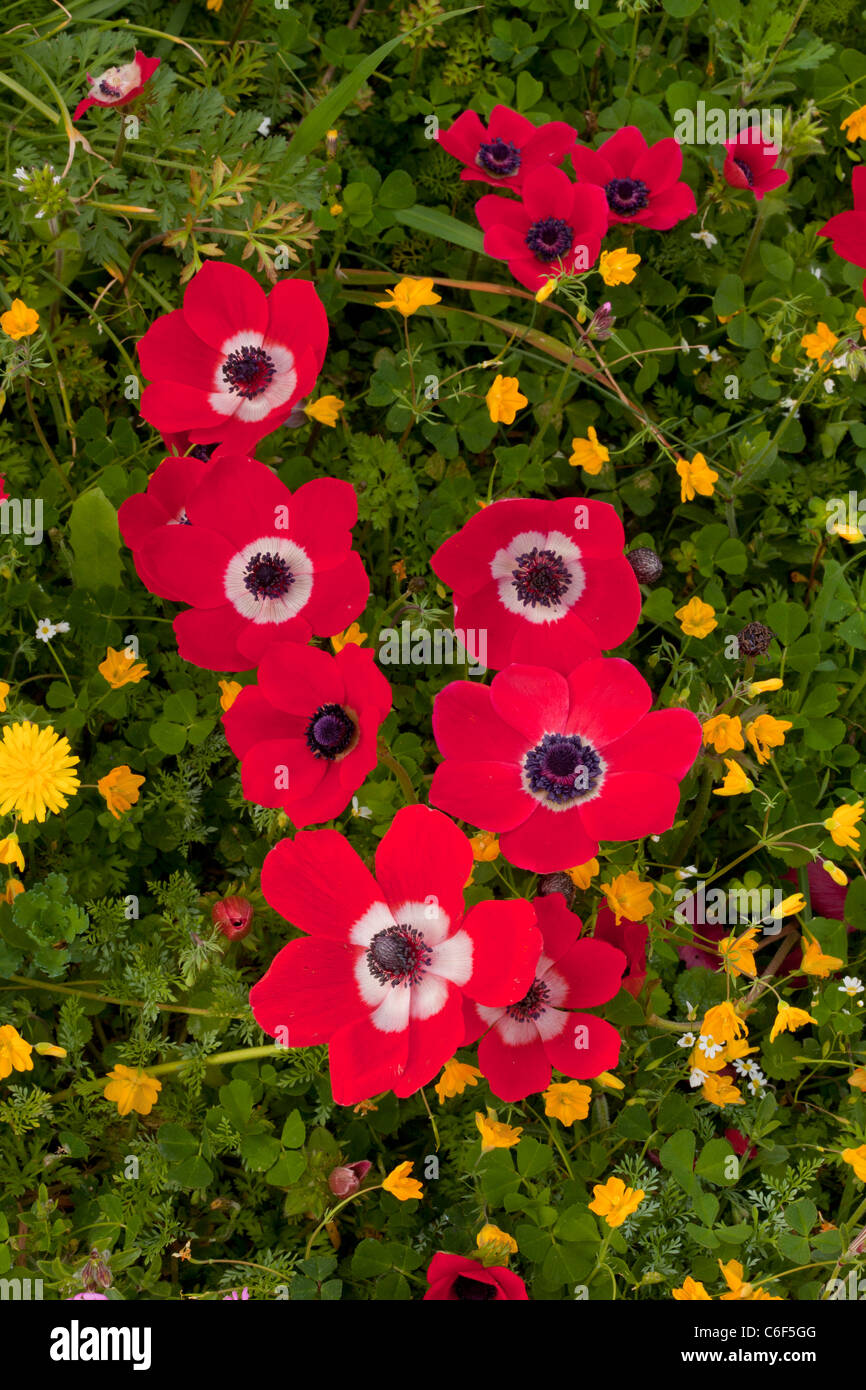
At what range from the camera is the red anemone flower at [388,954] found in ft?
4.80

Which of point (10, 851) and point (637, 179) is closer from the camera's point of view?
point (10, 851)

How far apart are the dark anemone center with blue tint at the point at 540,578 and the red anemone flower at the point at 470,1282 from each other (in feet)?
3.38

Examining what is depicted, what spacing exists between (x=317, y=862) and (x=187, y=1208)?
0.81 meters

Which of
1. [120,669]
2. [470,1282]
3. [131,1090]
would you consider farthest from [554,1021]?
[120,669]

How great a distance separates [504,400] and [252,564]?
0.58 metres

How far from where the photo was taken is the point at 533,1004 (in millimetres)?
1727

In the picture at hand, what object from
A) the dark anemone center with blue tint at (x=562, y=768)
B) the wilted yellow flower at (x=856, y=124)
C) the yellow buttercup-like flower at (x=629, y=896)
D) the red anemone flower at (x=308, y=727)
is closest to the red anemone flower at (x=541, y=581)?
the dark anemone center with blue tint at (x=562, y=768)

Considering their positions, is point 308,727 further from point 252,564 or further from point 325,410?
point 325,410

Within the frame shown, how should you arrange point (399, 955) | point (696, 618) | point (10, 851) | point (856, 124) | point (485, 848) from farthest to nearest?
point (856, 124) < point (696, 618) < point (485, 848) < point (10, 851) < point (399, 955)

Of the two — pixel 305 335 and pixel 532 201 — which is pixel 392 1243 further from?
pixel 532 201

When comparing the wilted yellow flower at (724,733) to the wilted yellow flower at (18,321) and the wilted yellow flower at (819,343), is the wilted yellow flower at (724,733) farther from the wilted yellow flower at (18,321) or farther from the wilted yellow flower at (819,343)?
the wilted yellow flower at (18,321)

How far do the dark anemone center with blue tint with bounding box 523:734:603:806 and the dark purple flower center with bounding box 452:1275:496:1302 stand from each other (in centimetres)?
73

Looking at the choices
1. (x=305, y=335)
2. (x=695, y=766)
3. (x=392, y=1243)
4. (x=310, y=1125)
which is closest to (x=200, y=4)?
(x=305, y=335)

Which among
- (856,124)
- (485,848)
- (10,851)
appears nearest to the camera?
(10,851)
